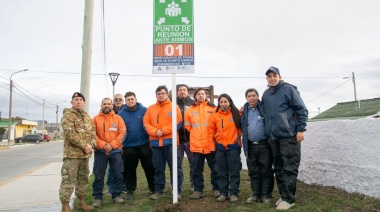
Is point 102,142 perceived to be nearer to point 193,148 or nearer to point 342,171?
point 193,148

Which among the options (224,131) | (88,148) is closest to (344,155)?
(224,131)

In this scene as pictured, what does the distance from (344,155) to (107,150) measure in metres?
4.04

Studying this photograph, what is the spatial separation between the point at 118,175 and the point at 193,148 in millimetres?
1411

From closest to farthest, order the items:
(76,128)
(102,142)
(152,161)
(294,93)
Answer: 1. (294,93)
2. (76,128)
3. (102,142)
4. (152,161)

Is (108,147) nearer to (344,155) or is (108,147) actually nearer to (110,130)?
(110,130)

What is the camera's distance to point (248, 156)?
525 cm

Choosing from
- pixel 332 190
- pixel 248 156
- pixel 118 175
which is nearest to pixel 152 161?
pixel 118 175

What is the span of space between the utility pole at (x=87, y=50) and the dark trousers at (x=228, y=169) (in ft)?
13.9

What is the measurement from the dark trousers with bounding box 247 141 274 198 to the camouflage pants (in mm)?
2750

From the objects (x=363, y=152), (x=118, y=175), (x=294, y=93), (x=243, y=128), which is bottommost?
(x=118, y=175)

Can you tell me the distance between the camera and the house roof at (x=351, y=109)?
60.4 ft

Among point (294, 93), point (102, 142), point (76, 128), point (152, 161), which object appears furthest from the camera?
point (152, 161)

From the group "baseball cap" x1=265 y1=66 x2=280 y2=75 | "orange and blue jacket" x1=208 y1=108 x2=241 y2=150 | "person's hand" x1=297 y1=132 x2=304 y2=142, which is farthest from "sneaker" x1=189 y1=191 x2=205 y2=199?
"baseball cap" x1=265 y1=66 x2=280 y2=75

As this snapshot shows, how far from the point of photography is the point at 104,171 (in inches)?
221
